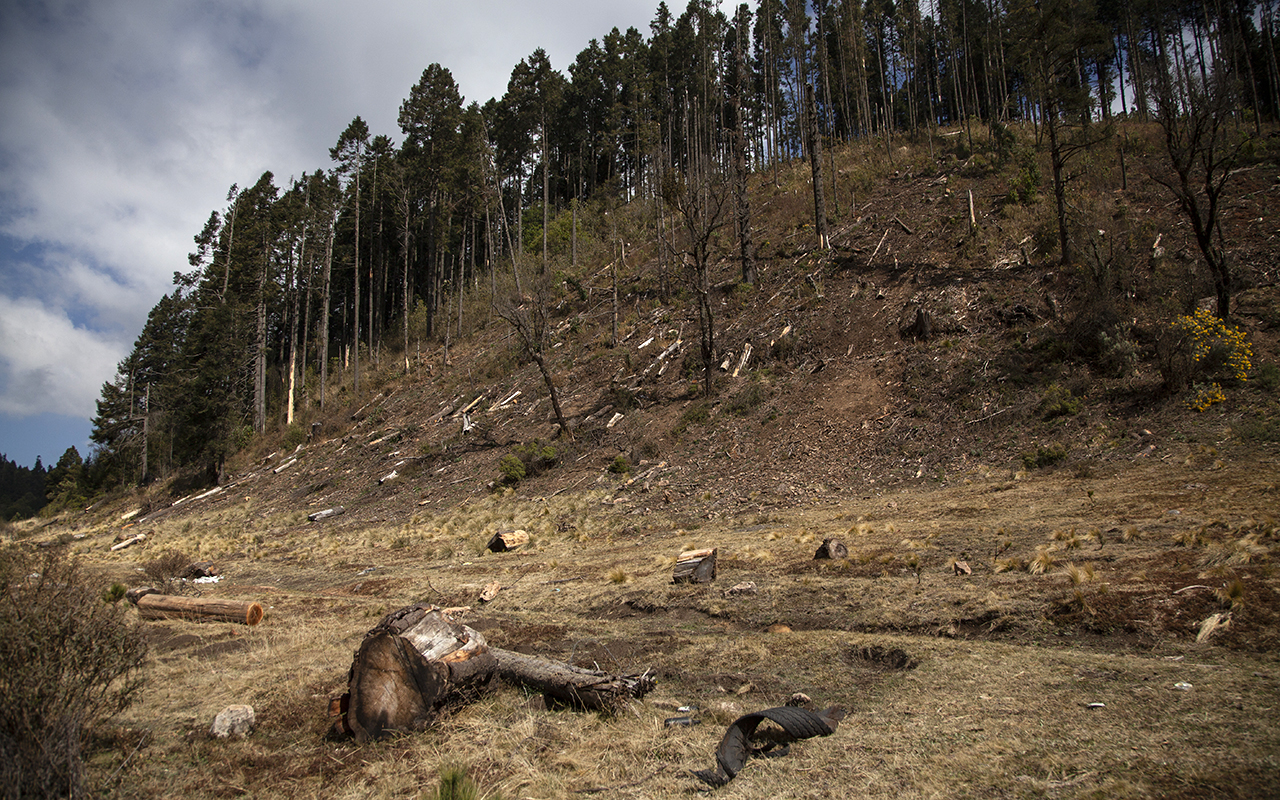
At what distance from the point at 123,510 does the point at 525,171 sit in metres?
36.4

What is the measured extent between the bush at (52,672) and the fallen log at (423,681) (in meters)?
1.39

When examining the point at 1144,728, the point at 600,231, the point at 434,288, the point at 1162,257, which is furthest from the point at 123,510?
the point at 1162,257

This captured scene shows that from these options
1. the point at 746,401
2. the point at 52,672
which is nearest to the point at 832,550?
the point at 52,672

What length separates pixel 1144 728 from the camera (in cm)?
304

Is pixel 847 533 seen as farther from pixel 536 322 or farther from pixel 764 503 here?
pixel 536 322

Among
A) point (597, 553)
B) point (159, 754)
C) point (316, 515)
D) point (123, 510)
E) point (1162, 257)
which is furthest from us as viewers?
point (123, 510)

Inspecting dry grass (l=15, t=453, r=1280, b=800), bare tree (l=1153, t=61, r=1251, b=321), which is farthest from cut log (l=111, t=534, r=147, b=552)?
bare tree (l=1153, t=61, r=1251, b=321)

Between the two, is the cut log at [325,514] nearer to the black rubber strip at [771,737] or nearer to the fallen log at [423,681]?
the fallen log at [423,681]

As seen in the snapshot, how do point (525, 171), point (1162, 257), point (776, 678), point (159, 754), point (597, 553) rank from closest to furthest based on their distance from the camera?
point (159, 754), point (776, 678), point (597, 553), point (1162, 257), point (525, 171)

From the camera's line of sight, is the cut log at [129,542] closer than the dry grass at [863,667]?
No

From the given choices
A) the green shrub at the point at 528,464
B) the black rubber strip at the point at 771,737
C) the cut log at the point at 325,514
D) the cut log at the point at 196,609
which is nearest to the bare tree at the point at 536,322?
the green shrub at the point at 528,464

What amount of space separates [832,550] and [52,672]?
765cm

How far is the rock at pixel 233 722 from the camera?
14.0 ft

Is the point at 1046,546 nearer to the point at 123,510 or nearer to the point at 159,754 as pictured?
the point at 159,754
